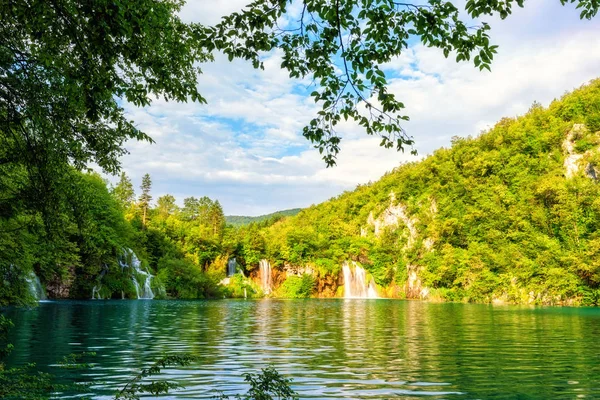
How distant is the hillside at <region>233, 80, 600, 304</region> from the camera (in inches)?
2569

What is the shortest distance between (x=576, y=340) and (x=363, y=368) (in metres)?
11.4

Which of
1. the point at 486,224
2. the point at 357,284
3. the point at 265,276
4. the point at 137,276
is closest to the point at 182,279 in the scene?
the point at 137,276

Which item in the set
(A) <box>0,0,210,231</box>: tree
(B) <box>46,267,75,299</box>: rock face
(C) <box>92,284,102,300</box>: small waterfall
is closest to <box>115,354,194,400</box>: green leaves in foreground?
(A) <box>0,0,210,231</box>: tree

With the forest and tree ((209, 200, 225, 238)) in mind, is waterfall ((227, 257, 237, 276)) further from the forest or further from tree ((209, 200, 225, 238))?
tree ((209, 200, 225, 238))

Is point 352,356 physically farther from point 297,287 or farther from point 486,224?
point 297,287

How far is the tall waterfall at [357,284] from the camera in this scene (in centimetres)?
9262

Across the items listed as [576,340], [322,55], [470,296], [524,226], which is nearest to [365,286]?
[470,296]

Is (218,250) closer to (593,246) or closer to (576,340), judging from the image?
(593,246)

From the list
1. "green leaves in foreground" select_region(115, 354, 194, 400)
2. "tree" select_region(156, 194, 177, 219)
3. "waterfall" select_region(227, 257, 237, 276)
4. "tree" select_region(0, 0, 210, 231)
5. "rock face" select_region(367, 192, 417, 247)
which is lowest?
"green leaves in foreground" select_region(115, 354, 194, 400)

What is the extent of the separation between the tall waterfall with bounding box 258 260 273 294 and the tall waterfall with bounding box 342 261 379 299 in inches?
581

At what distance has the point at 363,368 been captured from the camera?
42.2ft

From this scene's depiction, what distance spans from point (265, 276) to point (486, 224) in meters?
42.7

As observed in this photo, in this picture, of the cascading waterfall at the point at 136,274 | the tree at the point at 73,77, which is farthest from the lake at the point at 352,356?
the cascading waterfall at the point at 136,274

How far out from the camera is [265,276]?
319ft
